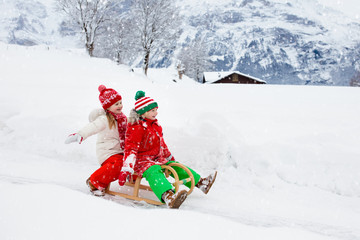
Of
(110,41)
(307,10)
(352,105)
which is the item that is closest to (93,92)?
(352,105)

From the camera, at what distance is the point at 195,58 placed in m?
51.3

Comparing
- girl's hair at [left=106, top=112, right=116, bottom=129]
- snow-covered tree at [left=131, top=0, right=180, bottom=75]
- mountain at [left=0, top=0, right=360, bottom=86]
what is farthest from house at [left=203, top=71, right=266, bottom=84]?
mountain at [left=0, top=0, right=360, bottom=86]

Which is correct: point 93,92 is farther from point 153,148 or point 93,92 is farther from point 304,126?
point 304,126

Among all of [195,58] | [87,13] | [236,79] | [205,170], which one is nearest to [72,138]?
[205,170]

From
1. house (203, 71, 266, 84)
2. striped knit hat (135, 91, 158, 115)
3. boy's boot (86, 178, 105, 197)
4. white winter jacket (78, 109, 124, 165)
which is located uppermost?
striped knit hat (135, 91, 158, 115)

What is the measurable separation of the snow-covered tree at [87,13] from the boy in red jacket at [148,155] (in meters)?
21.9

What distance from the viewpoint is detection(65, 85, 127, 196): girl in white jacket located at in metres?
3.30

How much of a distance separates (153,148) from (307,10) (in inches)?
8832

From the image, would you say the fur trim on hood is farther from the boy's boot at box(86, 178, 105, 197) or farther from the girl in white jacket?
the boy's boot at box(86, 178, 105, 197)

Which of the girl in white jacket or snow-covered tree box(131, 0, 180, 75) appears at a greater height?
snow-covered tree box(131, 0, 180, 75)

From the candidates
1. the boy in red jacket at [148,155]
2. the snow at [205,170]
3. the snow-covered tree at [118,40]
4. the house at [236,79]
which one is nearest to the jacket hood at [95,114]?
the boy in red jacket at [148,155]

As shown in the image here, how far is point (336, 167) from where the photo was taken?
13.9 feet

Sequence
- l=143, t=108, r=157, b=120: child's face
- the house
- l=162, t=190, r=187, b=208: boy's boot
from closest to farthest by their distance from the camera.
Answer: l=162, t=190, r=187, b=208: boy's boot → l=143, t=108, r=157, b=120: child's face → the house

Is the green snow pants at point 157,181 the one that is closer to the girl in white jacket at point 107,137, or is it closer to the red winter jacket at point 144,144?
the red winter jacket at point 144,144
